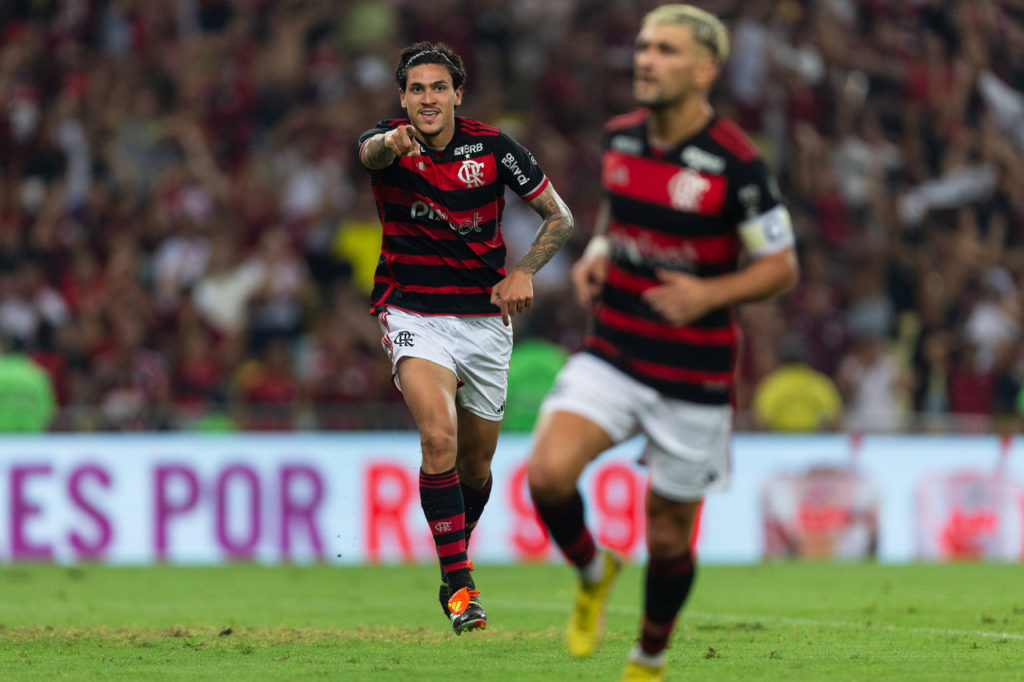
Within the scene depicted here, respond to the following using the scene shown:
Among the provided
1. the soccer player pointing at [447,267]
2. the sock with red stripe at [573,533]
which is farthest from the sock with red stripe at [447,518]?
the sock with red stripe at [573,533]

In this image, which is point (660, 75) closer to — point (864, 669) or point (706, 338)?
point (706, 338)

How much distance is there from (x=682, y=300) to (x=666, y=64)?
2.89ft

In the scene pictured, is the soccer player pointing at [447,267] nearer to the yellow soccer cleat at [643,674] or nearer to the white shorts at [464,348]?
the white shorts at [464,348]

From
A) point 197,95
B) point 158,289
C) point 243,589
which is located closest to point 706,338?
point 243,589

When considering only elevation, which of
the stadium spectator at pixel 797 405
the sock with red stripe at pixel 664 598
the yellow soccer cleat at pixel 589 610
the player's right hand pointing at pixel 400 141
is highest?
the player's right hand pointing at pixel 400 141

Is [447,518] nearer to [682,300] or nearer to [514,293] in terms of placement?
[514,293]

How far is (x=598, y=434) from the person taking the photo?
6.11 meters

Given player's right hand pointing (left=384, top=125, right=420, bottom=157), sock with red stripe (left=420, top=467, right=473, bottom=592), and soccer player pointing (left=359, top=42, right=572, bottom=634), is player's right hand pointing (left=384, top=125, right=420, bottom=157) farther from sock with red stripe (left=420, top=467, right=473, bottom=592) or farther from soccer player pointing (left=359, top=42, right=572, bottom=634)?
sock with red stripe (left=420, top=467, right=473, bottom=592)

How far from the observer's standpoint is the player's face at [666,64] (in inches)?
233

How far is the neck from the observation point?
19.9ft

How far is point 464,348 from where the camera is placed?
331 inches

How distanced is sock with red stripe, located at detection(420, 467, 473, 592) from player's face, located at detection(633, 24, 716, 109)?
9.13ft

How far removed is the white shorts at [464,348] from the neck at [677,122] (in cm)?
246

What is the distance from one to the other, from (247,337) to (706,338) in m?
11.7
